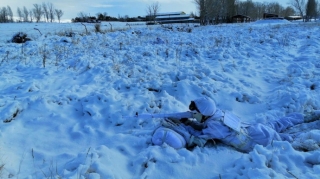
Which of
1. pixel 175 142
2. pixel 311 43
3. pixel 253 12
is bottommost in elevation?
pixel 175 142

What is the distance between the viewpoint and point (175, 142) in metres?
3.15

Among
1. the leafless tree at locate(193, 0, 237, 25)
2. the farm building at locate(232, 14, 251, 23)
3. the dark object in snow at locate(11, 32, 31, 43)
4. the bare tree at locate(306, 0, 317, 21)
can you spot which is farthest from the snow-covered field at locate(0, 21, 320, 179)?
the bare tree at locate(306, 0, 317, 21)

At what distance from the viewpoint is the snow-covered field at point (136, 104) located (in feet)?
8.89

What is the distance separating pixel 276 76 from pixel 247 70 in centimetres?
71

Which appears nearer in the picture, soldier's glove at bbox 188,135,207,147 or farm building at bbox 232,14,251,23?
soldier's glove at bbox 188,135,207,147

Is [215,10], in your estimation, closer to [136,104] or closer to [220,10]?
[220,10]

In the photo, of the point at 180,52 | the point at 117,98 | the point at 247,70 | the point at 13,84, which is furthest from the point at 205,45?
the point at 13,84

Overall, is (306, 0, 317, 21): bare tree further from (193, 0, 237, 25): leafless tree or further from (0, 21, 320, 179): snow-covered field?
(0, 21, 320, 179): snow-covered field

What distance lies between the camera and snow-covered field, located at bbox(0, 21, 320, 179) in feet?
8.89

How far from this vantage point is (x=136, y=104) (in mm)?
4469

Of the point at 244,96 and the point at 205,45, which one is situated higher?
the point at 205,45

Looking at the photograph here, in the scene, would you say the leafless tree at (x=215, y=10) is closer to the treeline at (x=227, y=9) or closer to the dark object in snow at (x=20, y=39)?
the treeline at (x=227, y=9)

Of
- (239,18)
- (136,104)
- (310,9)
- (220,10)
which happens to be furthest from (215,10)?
(136,104)

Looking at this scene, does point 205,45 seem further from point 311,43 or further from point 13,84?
point 13,84
